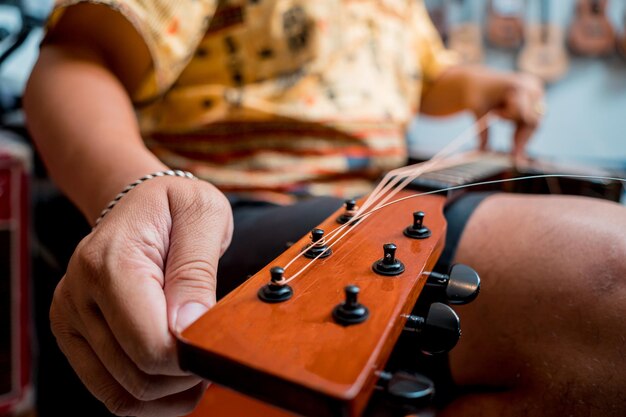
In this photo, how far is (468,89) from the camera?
111 centimetres

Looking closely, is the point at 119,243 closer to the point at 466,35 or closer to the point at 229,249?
the point at 229,249

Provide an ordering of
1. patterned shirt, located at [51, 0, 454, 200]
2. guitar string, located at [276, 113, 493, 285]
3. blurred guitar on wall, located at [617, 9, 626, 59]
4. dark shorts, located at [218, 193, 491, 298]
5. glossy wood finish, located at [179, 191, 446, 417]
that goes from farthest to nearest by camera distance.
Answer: blurred guitar on wall, located at [617, 9, 626, 59] → patterned shirt, located at [51, 0, 454, 200] → dark shorts, located at [218, 193, 491, 298] → guitar string, located at [276, 113, 493, 285] → glossy wood finish, located at [179, 191, 446, 417]

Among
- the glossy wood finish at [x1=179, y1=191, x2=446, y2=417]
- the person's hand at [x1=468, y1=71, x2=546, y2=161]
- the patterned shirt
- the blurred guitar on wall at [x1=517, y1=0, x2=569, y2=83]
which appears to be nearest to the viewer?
the glossy wood finish at [x1=179, y1=191, x2=446, y2=417]

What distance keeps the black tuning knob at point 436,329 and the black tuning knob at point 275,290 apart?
0.27 feet

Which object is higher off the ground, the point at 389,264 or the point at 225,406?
the point at 389,264

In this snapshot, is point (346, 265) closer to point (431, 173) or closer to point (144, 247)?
point (144, 247)

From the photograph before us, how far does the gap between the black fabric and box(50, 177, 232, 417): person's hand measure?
0.06 meters

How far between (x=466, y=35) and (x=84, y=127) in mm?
1624

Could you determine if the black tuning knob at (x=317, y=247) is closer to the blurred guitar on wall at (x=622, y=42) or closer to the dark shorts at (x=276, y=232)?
the dark shorts at (x=276, y=232)

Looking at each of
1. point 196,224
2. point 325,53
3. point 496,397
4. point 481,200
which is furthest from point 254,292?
point 325,53

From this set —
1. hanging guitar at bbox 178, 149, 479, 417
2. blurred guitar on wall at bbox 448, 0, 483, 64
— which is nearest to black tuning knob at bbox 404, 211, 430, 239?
hanging guitar at bbox 178, 149, 479, 417

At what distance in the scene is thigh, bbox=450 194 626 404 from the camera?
14.8 inches

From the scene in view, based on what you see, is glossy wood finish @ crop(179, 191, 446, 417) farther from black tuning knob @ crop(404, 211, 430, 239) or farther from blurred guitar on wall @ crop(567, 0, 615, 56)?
blurred guitar on wall @ crop(567, 0, 615, 56)

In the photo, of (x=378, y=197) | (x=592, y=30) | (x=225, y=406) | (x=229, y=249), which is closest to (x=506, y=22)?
(x=592, y=30)
